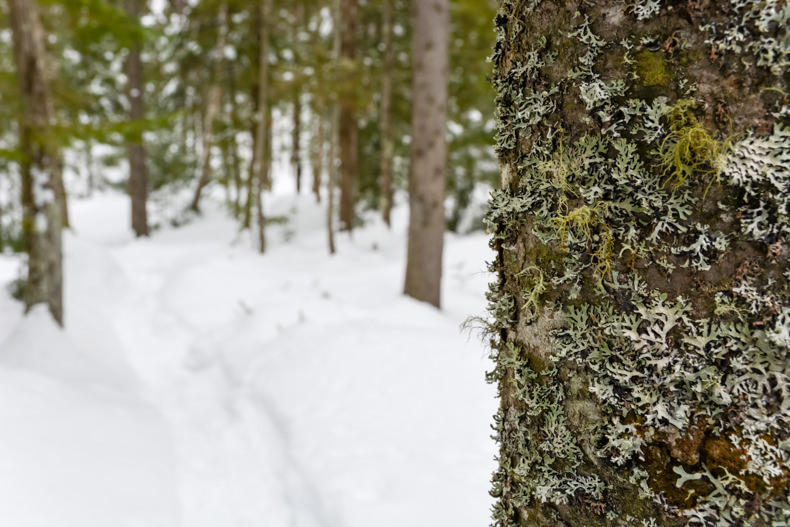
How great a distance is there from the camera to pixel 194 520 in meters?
3.03

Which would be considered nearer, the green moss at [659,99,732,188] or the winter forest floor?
the green moss at [659,99,732,188]

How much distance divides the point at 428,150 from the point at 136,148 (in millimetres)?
10838

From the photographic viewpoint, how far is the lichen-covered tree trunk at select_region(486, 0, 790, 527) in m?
0.74

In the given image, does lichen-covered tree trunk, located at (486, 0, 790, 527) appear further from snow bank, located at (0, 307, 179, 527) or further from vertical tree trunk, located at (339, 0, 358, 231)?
vertical tree trunk, located at (339, 0, 358, 231)

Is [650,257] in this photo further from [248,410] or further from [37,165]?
[37,165]

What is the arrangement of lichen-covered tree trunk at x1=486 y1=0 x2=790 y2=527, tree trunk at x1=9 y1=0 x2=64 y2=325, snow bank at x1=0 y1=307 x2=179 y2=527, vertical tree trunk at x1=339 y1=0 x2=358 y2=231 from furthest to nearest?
vertical tree trunk at x1=339 y1=0 x2=358 y2=231
tree trunk at x1=9 y1=0 x2=64 y2=325
snow bank at x1=0 y1=307 x2=179 y2=527
lichen-covered tree trunk at x1=486 y1=0 x2=790 y2=527

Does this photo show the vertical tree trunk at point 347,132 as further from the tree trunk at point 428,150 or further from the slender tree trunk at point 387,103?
the tree trunk at point 428,150

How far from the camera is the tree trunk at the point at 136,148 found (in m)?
12.9

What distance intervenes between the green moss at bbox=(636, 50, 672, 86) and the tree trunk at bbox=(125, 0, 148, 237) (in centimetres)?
1379

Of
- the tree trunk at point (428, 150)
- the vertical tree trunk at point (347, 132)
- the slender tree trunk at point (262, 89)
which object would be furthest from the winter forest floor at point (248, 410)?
the vertical tree trunk at point (347, 132)

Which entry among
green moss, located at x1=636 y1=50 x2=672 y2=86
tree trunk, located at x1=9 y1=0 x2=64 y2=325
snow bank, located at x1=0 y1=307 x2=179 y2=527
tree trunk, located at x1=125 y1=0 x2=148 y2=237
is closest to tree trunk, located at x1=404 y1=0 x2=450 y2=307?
snow bank, located at x1=0 y1=307 x2=179 y2=527

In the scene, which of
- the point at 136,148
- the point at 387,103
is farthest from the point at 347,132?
the point at 136,148

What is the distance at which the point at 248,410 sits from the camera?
14.3 feet

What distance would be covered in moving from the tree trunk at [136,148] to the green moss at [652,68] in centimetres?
1379
